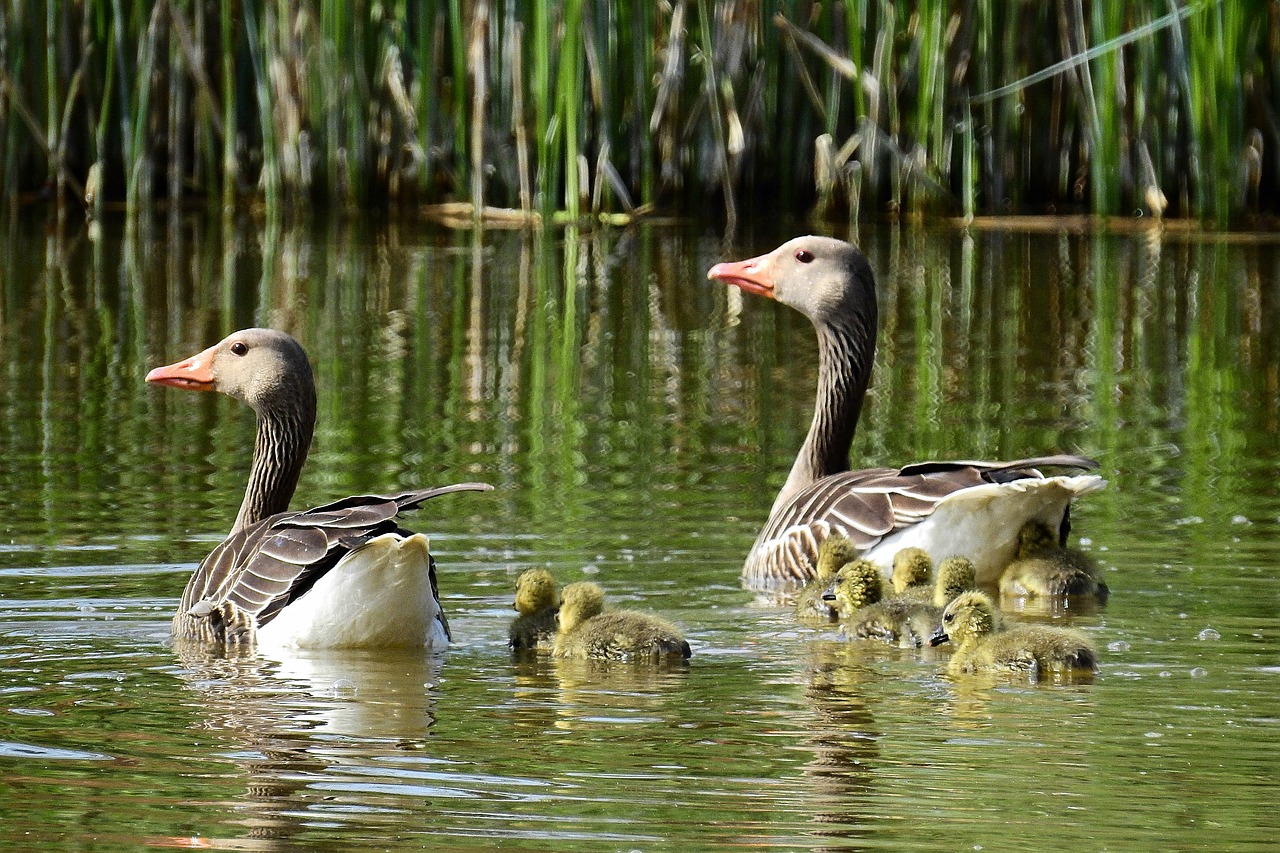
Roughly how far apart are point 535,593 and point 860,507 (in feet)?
6.04

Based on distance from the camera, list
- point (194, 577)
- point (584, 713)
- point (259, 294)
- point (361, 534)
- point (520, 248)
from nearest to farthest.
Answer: point (584, 713), point (361, 534), point (194, 577), point (259, 294), point (520, 248)

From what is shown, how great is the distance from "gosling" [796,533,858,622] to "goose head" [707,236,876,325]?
6.15 ft

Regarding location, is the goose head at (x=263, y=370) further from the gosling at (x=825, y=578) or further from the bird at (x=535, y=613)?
the gosling at (x=825, y=578)

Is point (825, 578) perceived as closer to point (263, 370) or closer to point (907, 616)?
point (907, 616)

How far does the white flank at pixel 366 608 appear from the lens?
22.7 ft

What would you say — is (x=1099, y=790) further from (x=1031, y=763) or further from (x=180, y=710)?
(x=180, y=710)

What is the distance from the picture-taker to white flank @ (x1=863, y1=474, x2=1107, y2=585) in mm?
8172

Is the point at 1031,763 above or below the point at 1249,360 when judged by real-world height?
below

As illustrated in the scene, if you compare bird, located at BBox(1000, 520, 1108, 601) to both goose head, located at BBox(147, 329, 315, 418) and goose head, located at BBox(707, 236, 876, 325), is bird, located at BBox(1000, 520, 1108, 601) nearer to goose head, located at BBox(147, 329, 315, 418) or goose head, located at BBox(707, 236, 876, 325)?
goose head, located at BBox(707, 236, 876, 325)

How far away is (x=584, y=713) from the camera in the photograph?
6156 millimetres

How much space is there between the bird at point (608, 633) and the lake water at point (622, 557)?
95 mm

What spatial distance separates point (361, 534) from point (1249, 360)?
8.76 meters

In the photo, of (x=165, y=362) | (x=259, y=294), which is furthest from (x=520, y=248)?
(x=165, y=362)

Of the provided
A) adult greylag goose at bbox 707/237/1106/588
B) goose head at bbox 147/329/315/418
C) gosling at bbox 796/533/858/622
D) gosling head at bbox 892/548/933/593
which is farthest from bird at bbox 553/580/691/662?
goose head at bbox 147/329/315/418
